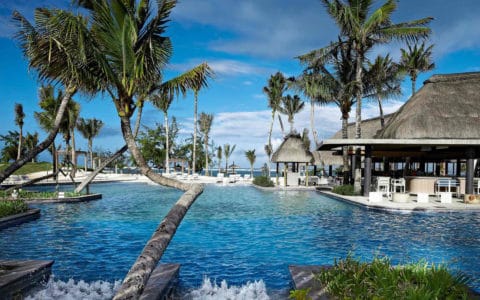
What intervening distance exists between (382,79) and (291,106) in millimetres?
16859

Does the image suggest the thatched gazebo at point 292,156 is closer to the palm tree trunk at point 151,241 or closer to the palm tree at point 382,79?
the palm tree at point 382,79

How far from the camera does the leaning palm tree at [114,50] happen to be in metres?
4.37

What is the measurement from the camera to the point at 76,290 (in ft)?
17.0

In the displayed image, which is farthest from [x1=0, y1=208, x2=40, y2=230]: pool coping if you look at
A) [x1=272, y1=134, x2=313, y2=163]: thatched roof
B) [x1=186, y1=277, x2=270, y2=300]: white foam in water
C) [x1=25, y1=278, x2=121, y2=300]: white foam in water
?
[x1=272, y1=134, x2=313, y2=163]: thatched roof

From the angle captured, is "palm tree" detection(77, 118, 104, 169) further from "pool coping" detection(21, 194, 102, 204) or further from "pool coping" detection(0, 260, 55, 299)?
"pool coping" detection(0, 260, 55, 299)

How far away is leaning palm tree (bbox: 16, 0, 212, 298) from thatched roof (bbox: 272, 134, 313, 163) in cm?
2225

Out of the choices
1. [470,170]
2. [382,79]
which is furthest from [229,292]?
[382,79]

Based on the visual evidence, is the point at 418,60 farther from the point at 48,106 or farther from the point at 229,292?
the point at 229,292

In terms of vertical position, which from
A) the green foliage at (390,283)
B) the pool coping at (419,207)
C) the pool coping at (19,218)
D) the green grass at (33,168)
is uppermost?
the green grass at (33,168)

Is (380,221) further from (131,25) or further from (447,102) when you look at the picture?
(447,102)

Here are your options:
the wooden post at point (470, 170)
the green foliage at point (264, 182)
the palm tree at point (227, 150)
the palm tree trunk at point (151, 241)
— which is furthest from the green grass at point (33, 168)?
the palm tree trunk at point (151, 241)

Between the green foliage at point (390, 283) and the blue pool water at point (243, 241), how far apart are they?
115 centimetres

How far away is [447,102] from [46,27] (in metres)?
19.6

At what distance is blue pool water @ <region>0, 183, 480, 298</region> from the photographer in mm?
6613
